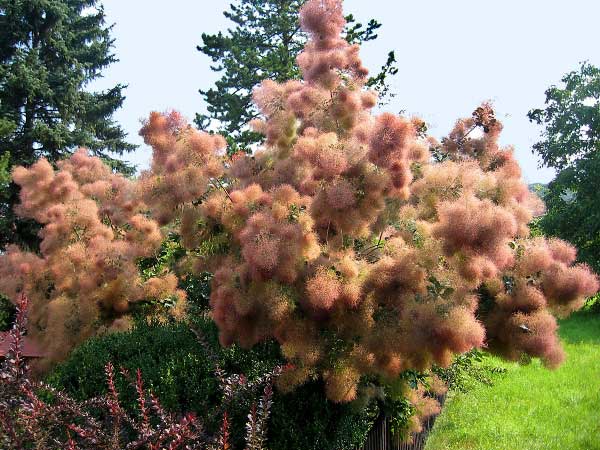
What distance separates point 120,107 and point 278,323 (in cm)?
1648

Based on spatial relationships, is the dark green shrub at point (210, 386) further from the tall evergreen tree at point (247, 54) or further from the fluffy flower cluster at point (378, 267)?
the tall evergreen tree at point (247, 54)

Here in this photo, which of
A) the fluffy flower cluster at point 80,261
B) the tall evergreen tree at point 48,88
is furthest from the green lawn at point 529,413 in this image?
the tall evergreen tree at point 48,88

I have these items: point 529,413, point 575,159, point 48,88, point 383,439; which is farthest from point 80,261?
point 575,159

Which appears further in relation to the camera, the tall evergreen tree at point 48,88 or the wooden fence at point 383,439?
the tall evergreen tree at point 48,88

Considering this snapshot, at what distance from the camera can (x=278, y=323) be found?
3363 millimetres

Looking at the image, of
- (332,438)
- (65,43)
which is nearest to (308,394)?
(332,438)

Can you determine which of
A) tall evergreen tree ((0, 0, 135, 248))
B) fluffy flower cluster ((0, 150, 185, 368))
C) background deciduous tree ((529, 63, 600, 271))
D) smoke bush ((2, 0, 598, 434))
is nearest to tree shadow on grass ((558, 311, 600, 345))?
background deciduous tree ((529, 63, 600, 271))

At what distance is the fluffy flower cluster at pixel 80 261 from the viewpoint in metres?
5.46

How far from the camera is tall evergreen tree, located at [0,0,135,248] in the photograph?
49.0 ft

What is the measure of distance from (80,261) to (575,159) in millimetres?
17180

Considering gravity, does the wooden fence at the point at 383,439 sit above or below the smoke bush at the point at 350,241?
below

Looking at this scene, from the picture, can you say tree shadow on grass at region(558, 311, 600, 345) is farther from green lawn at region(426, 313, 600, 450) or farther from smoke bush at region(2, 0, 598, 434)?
smoke bush at region(2, 0, 598, 434)

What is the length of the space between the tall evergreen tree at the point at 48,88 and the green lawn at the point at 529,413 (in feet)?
39.4

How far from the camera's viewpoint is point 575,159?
1830 cm
